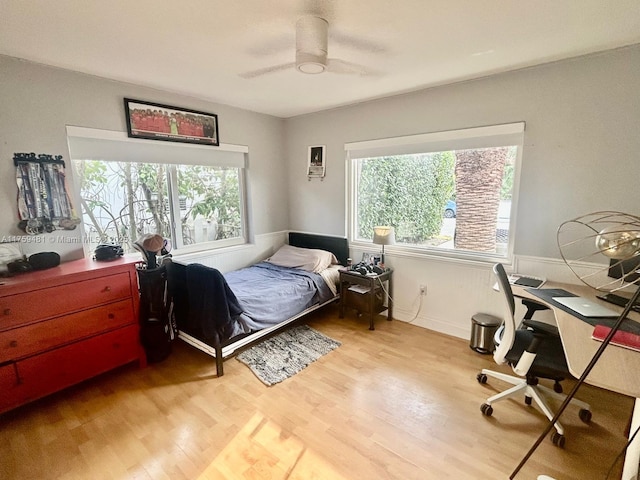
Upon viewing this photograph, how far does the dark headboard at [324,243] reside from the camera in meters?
3.86

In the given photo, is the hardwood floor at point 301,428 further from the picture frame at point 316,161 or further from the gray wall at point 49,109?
the picture frame at point 316,161

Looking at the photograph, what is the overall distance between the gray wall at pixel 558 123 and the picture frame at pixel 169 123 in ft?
6.51

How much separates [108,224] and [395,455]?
3003 mm

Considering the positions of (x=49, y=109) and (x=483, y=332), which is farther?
(x=483, y=332)

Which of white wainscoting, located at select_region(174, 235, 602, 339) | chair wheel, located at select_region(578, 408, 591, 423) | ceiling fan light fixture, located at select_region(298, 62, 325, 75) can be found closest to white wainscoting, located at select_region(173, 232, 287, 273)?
white wainscoting, located at select_region(174, 235, 602, 339)

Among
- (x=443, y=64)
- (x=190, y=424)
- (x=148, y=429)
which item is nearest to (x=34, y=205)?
(x=148, y=429)

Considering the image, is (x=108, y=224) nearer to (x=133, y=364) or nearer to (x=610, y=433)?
(x=133, y=364)

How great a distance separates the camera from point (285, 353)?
9.20ft

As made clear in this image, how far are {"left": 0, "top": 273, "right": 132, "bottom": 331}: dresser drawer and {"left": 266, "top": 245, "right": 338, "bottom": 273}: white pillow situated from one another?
69.1 inches

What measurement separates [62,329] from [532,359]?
10.1ft

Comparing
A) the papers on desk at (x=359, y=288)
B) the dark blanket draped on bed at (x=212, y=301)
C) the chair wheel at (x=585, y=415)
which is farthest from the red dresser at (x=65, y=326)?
the chair wheel at (x=585, y=415)

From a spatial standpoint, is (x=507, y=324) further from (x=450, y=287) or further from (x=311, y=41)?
(x=311, y=41)

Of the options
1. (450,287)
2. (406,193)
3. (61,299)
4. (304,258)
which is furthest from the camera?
(304,258)

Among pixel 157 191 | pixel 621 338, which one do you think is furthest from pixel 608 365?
pixel 157 191
